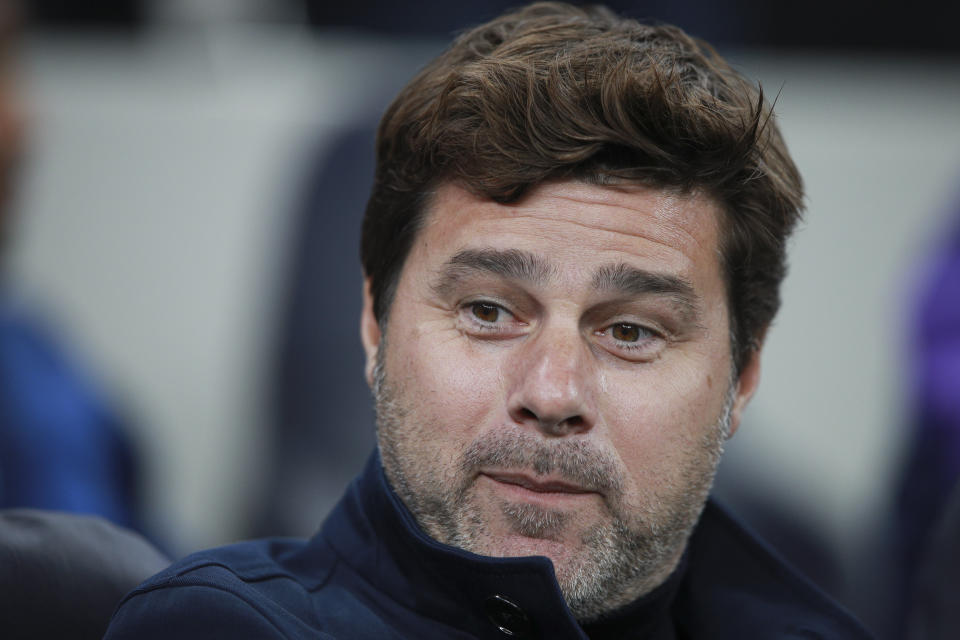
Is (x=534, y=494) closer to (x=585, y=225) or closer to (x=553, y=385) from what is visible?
(x=553, y=385)

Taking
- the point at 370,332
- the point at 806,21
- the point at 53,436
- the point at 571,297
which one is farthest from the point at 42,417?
the point at 806,21

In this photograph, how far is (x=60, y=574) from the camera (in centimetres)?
198

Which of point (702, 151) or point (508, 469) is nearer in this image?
point (508, 469)

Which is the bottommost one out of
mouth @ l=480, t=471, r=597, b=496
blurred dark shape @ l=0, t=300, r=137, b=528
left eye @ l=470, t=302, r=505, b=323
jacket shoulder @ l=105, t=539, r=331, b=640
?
blurred dark shape @ l=0, t=300, r=137, b=528

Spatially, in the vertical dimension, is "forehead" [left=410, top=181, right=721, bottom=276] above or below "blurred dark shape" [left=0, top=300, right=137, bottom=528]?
above

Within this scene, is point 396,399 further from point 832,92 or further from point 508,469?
point 832,92

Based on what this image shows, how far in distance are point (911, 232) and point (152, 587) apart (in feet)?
14.1

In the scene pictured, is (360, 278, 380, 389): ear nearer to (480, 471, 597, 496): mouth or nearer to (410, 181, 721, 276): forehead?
(410, 181, 721, 276): forehead

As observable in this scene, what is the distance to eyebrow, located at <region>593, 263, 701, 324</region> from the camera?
213 centimetres

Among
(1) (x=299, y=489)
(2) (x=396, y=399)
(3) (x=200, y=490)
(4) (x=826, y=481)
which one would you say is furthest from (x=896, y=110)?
(2) (x=396, y=399)

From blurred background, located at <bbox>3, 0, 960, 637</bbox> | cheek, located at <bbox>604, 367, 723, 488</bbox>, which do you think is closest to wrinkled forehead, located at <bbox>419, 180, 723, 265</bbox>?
cheek, located at <bbox>604, 367, 723, 488</bbox>

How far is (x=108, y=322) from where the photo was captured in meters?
5.42

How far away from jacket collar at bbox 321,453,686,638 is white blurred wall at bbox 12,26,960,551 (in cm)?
296

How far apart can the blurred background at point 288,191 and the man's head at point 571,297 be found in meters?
2.67
